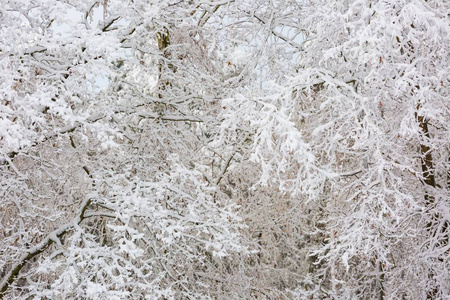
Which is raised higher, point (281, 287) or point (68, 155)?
point (68, 155)

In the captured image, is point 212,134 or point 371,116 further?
point 212,134

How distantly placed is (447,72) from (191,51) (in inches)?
164

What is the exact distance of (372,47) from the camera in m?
4.38

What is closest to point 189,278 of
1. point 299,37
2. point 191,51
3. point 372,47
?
point 191,51

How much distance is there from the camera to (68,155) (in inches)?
275

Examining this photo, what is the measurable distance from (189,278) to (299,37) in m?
4.23

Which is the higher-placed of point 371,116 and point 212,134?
point 371,116

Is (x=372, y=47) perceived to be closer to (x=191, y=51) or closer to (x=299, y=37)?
(x=299, y=37)

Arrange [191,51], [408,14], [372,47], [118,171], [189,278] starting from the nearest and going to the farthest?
[408,14], [372,47], [118,171], [191,51], [189,278]

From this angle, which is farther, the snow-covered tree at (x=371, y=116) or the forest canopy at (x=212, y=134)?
the forest canopy at (x=212, y=134)

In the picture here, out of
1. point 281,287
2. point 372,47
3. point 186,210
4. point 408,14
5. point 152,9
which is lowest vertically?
point 281,287

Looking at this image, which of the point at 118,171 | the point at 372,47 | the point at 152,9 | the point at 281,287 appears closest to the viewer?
the point at 372,47

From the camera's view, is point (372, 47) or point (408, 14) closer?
point (408, 14)

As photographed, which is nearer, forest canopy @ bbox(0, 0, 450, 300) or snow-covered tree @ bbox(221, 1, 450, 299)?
snow-covered tree @ bbox(221, 1, 450, 299)
